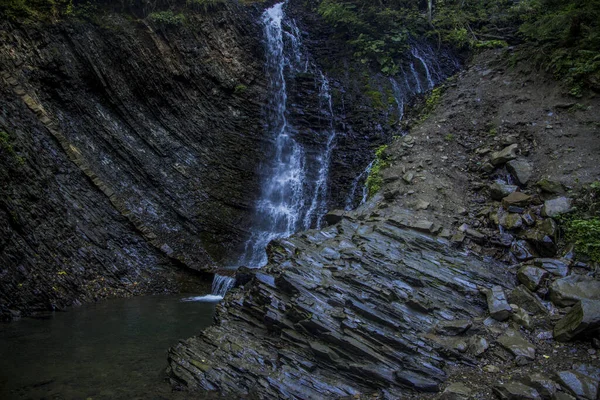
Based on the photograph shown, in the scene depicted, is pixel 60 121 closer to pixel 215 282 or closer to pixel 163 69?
pixel 163 69

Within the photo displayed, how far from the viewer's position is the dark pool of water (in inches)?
234

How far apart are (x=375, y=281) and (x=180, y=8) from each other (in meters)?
15.5

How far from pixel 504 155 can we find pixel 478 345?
5.98 m

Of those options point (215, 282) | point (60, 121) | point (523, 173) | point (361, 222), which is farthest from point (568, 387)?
point (60, 121)

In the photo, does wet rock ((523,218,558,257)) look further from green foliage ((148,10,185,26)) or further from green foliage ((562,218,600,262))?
green foliage ((148,10,185,26))

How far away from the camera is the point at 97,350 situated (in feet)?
24.7

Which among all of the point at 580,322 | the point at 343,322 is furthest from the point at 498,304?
the point at 343,322

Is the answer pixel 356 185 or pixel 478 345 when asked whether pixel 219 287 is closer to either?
pixel 356 185

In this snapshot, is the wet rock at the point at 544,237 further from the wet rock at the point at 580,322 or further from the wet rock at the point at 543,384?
the wet rock at the point at 543,384

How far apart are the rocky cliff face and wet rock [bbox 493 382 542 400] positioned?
1016 centimetres

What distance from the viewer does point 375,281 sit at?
6961 millimetres

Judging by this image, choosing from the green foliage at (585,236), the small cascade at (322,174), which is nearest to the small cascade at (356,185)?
the small cascade at (322,174)

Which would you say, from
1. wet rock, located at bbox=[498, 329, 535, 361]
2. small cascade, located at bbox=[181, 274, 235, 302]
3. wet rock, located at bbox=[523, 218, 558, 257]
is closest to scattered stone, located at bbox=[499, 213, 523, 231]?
wet rock, located at bbox=[523, 218, 558, 257]

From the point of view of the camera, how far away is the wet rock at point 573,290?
6023mm
